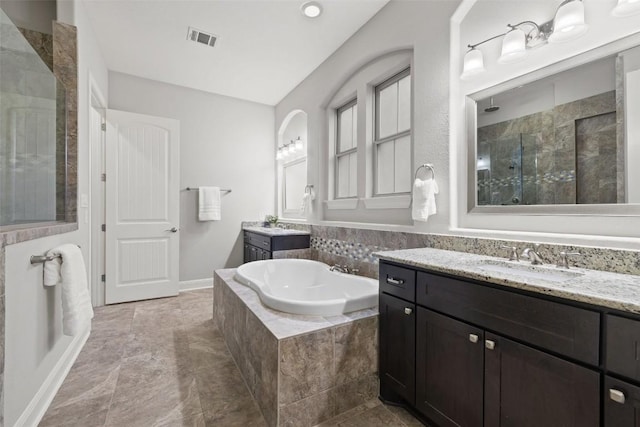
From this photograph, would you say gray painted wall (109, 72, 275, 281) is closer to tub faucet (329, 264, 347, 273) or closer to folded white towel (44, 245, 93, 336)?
tub faucet (329, 264, 347, 273)

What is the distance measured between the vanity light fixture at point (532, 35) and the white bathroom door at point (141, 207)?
11.1 ft

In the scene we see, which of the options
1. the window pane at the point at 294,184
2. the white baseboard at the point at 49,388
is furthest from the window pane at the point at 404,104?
the white baseboard at the point at 49,388

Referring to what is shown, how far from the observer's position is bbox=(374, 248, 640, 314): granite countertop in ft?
2.85

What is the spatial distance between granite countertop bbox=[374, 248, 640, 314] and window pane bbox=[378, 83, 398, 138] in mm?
1332

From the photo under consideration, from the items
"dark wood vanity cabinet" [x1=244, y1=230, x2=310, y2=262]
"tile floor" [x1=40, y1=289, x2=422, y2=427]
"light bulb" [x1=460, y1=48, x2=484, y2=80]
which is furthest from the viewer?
"dark wood vanity cabinet" [x1=244, y1=230, x2=310, y2=262]

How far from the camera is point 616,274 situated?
1.17 metres

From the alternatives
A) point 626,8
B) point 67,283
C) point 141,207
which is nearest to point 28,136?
point 67,283

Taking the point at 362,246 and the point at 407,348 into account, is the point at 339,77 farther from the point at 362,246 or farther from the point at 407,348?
the point at 407,348

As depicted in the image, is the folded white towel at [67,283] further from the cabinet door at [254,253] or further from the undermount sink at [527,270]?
the undermount sink at [527,270]

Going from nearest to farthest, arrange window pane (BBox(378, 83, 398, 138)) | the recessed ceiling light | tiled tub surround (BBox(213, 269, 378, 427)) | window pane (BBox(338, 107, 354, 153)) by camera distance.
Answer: tiled tub surround (BBox(213, 269, 378, 427)) → the recessed ceiling light → window pane (BBox(378, 83, 398, 138)) → window pane (BBox(338, 107, 354, 153))

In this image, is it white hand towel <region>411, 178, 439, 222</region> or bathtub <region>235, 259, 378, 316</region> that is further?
white hand towel <region>411, 178, 439, 222</region>

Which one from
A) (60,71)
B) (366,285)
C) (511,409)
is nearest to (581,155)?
(511,409)

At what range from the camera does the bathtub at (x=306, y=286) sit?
172 centimetres

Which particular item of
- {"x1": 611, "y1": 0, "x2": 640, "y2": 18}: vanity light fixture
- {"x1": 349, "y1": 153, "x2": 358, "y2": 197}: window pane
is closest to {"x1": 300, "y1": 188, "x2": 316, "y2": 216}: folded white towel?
{"x1": 349, "y1": 153, "x2": 358, "y2": 197}: window pane
